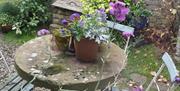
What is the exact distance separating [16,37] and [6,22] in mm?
324

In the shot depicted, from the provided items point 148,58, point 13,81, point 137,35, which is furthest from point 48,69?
point 137,35

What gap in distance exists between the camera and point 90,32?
10.7ft

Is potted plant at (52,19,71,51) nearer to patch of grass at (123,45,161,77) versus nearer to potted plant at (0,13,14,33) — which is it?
patch of grass at (123,45,161,77)

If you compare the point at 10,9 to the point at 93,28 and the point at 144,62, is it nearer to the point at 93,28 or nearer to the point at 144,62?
the point at 144,62

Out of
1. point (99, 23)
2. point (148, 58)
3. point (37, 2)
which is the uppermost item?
point (99, 23)

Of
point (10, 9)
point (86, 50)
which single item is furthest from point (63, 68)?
point (10, 9)

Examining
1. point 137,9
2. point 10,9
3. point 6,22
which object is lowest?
point 6,22

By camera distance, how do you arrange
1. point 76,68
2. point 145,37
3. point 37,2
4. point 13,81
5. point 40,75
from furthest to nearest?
1. point 37,2
2. point 145,37
3. point 13,81
4. point 76,68
5. point 40,75

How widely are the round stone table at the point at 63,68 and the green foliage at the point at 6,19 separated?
258 cm

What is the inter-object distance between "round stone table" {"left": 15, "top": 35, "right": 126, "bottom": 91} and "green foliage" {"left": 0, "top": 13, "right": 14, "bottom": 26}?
2579 millimetres

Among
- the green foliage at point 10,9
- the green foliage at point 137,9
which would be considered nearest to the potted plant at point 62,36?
the green foliage at point 137,9

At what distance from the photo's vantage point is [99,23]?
326cm

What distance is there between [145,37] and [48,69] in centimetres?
306

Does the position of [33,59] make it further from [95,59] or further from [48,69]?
[95,59]
